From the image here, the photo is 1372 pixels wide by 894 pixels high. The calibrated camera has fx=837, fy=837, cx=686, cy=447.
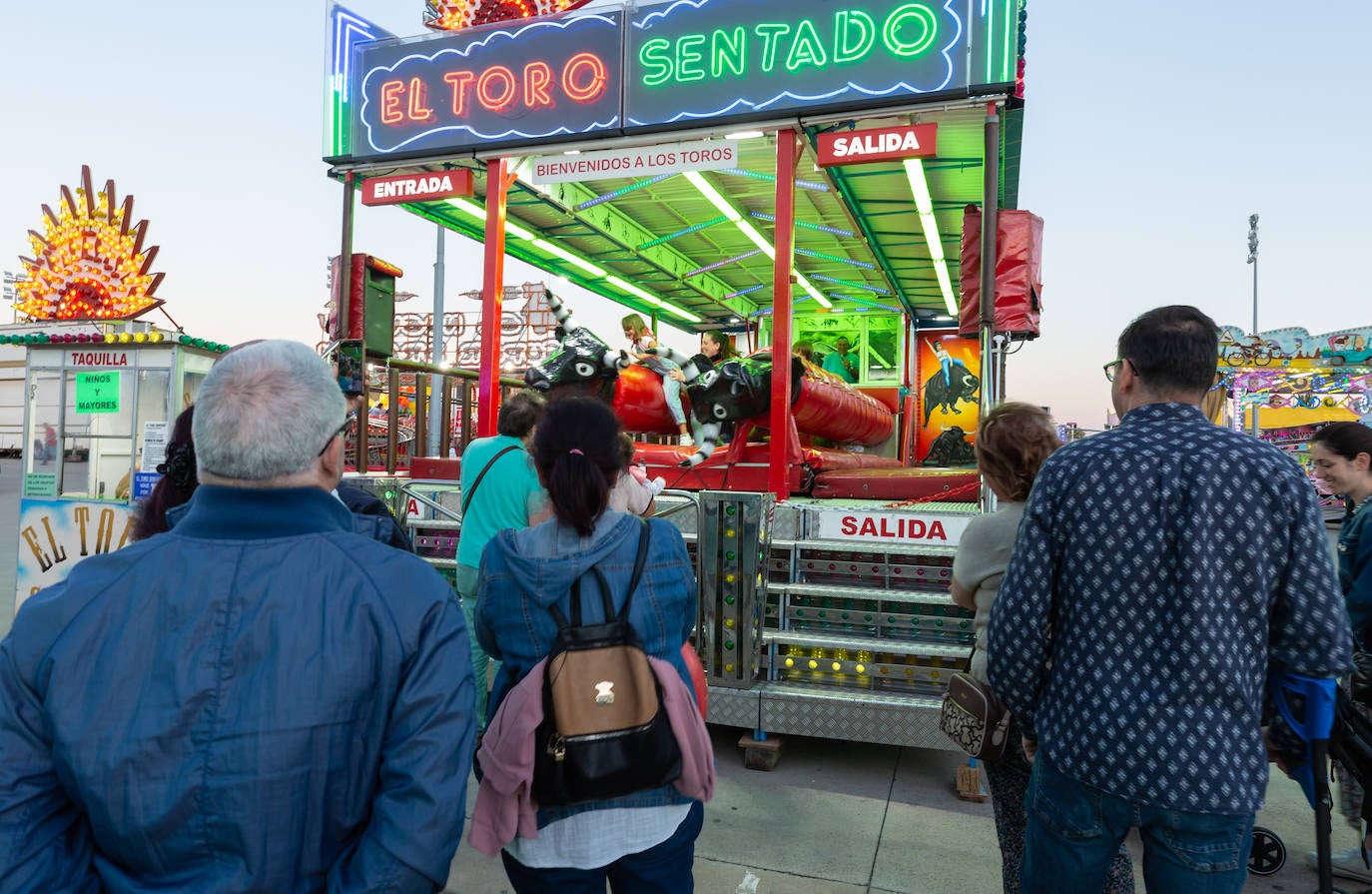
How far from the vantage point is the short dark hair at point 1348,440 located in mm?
3557

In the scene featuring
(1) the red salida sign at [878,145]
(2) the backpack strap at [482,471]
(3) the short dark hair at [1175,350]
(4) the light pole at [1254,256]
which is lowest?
(2) the backpack strap at [482,471]

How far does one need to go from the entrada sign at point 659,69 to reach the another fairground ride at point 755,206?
2cm

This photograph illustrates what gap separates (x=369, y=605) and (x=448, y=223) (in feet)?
26.3

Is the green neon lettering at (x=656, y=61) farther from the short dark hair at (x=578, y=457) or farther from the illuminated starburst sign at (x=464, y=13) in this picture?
the short dark hair at (x=578, y=457)

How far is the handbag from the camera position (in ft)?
7.36

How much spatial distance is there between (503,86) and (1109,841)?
21.1ft

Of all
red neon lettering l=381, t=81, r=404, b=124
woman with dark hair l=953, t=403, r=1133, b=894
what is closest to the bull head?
red neon lettering l=381, t=81, r=404, b=124

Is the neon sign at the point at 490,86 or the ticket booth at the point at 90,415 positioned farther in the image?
the neon sign at the point at 490,86

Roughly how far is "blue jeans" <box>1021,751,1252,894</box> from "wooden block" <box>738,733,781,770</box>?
2499mm

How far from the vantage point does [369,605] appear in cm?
125

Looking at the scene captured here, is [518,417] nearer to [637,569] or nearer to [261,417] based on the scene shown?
[637,569]

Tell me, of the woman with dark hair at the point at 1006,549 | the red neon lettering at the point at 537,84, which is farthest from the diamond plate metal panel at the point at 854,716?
the red neon lettering at the point at 537,84

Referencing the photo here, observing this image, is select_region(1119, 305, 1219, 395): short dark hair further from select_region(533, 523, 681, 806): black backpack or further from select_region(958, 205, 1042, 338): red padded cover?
select_region(958, 205, 1042, 338): red padded cover

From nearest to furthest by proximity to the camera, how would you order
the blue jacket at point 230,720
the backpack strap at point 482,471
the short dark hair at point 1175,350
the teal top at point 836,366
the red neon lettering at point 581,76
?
the blue jacket at point 230,720, the short dark hair at point 1175,350, the backpack strap at point 482,471, the red neon lettering at point 581,76, the teal top at point 836,366
